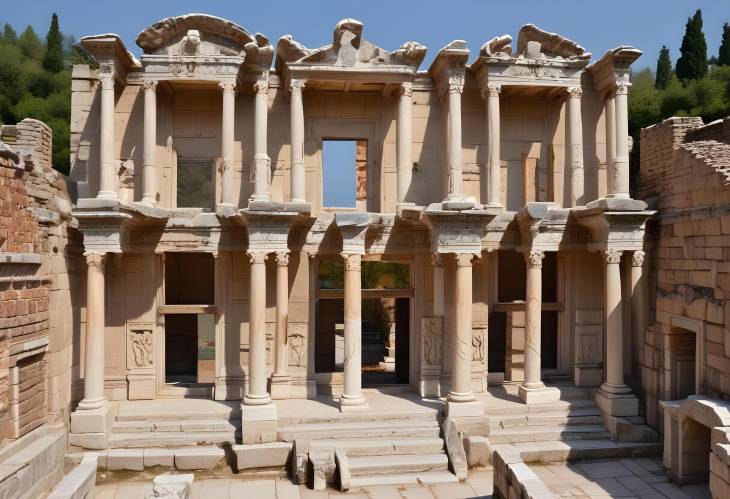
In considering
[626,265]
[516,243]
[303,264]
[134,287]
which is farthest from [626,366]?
[134,287]

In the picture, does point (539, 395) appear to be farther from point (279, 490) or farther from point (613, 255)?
point (279, 490)

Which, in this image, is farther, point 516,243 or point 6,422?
point 516,243

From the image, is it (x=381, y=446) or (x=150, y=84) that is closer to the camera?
(x=381, y=446)

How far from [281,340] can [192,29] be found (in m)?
6.38

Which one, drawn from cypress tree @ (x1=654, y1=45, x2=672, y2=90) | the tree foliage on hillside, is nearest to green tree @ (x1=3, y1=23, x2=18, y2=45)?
the tree foliage on hillside

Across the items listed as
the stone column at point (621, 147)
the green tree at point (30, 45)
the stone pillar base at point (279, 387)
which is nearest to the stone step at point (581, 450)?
the stone pillar base at point (279, 387)

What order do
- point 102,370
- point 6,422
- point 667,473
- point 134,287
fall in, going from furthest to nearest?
1. point 134,287
2. point 102,370
3. point 667,473
4. point 6,422

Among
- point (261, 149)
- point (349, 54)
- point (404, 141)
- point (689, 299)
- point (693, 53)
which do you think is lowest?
point (689, 299)

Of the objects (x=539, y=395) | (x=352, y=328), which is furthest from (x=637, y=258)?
(x=352, y=328)

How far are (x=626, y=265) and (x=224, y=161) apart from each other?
27.7 feet

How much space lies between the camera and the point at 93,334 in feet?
36.9

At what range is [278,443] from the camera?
11.2 meters

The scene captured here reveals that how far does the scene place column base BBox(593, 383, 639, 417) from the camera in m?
12.1

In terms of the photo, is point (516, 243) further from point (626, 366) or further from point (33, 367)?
point (33, 367)
